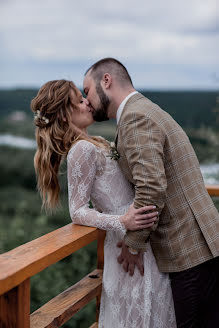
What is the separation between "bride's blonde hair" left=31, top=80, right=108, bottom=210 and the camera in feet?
7.08

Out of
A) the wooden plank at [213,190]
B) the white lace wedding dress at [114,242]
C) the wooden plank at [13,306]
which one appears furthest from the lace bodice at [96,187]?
the wooden plank at [213,190]

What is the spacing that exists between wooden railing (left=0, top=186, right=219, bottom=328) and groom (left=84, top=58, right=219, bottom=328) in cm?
25

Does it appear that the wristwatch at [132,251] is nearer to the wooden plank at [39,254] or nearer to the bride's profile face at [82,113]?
the wooden plank at [39,254]

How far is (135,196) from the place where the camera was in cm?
176

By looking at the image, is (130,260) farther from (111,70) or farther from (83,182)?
(111,70)

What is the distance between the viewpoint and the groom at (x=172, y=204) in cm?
172

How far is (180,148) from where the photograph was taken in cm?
184

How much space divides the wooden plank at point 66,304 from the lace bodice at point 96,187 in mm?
345

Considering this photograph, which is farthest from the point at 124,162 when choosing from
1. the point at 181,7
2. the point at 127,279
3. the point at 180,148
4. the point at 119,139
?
the point at 181,7

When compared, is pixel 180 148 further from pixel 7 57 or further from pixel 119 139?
pixel 7 57

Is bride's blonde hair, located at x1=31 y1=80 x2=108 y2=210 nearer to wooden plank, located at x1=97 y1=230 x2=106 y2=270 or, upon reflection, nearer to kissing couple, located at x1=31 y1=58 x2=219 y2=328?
kissing couple, located at x1=31 y1=58 x2=219 y2=328

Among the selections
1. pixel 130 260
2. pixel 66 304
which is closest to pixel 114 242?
pixel 130 260

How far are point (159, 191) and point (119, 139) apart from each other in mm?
309

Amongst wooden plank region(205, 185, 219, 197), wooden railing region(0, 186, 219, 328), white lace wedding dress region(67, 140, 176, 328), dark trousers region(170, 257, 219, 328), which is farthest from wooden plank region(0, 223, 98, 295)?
wooden plank region(205, 185, 219, 197)
